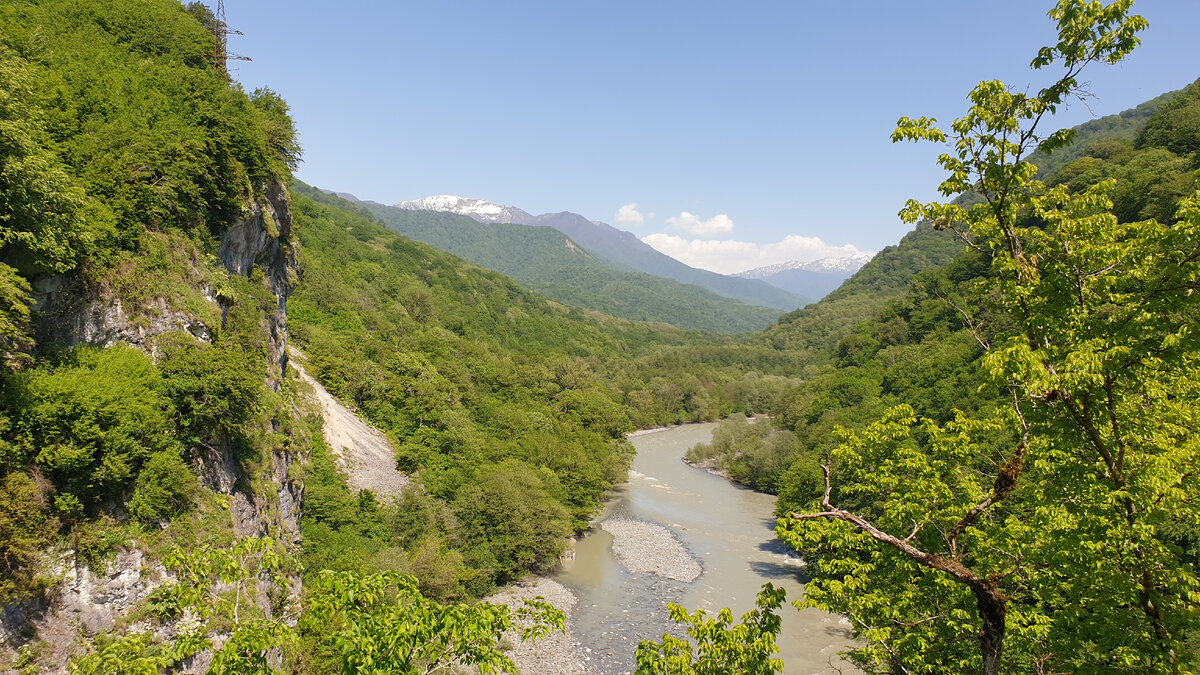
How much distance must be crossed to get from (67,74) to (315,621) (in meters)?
20.8

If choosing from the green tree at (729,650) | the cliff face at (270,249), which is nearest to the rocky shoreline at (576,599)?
the green tree at (729,650)

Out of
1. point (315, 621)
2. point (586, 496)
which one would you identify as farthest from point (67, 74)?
point (586, 496)

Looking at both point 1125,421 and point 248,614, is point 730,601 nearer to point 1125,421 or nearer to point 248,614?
point 248,614

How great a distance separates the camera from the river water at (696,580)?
87.1 ft

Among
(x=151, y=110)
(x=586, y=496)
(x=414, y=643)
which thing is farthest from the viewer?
(x=586, y=496)

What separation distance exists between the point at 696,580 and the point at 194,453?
28180 millimetres

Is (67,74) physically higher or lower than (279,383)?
higher

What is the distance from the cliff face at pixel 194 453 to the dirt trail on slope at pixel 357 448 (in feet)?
28.8

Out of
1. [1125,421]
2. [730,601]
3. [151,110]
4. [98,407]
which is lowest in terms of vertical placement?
[730,601]

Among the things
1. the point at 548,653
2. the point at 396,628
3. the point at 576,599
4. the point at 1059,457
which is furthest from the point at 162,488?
the point at 576,599

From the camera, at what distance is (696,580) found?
34.5 meters

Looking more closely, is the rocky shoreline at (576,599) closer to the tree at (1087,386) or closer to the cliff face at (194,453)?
the cliff face at (194,453)

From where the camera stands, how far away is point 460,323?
3356 inches

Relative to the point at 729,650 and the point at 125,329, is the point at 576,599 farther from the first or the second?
the point at 729,650
